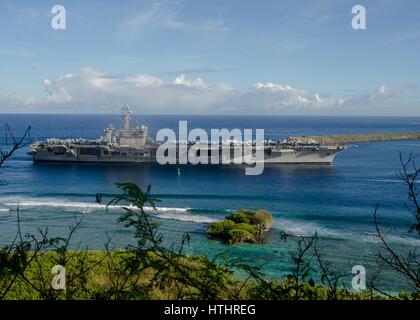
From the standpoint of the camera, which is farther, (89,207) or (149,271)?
(89,207)

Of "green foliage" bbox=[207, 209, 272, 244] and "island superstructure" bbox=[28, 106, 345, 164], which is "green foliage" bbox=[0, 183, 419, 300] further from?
"island superstructure" bbox=[28, 106, 345, 164]

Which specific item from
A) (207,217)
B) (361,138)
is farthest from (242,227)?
(361,138)

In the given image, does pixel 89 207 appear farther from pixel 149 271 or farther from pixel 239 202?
pixel 149 271

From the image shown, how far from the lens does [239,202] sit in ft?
122

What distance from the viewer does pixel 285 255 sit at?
74.7ft

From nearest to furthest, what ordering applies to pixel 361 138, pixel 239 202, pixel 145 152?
pixel 239 202 < pixel 145 152 < pixel 361 138

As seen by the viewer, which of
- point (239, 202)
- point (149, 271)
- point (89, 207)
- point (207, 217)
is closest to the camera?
point (149, 271)

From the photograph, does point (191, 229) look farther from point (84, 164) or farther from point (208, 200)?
point (84, 164)

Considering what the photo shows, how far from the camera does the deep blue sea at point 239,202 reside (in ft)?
79.9

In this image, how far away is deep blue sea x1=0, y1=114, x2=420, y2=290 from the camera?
79.9 ft

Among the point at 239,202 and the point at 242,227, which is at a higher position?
the point at 242,227

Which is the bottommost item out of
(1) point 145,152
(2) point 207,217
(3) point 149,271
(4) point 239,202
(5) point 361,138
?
(2) point 207,217
